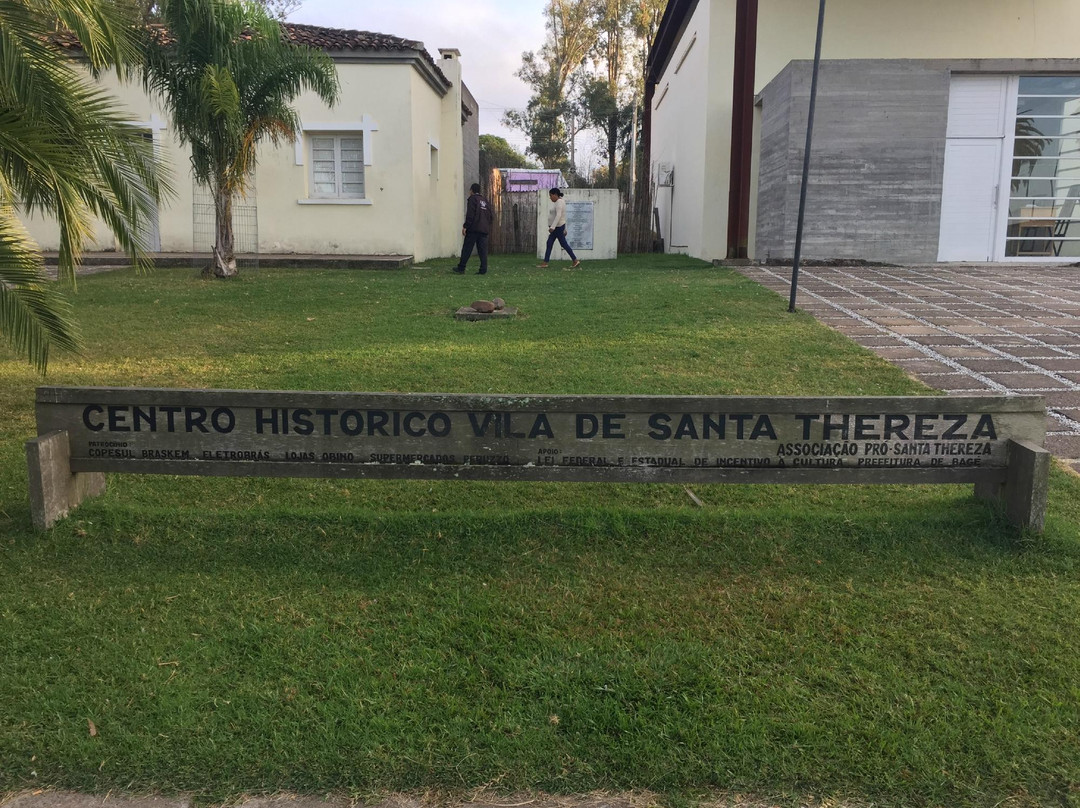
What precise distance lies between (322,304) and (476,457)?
287 inches

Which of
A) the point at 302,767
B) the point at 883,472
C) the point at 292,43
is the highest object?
the point at 292,43

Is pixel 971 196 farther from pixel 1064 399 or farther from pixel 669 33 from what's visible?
pixel 669 33

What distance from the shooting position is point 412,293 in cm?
1179

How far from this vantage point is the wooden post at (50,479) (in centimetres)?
377

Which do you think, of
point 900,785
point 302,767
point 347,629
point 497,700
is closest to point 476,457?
point 347,629

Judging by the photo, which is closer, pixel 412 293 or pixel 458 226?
pixel 412 293

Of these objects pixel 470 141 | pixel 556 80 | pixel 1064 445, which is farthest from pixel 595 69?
pixel 1064 445

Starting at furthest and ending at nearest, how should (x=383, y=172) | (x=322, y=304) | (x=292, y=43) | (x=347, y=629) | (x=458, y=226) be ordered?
(x=458, y=226)
(x=383, y=172)
(x=292, y=43)
(x=322, y=304)
(x=347, y=629)

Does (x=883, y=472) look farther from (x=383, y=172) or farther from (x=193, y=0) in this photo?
(x=383, y=172)

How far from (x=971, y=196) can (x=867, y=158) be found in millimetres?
2210

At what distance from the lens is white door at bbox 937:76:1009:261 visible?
50.4ft

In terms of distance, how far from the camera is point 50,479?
12.6ft

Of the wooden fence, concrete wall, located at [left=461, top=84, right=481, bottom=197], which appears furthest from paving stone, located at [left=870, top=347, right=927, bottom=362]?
concrete wall, located at [left=461, top=84, right=481, bottom=197]

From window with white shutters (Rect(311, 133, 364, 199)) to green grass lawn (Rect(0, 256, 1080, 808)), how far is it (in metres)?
13.7
